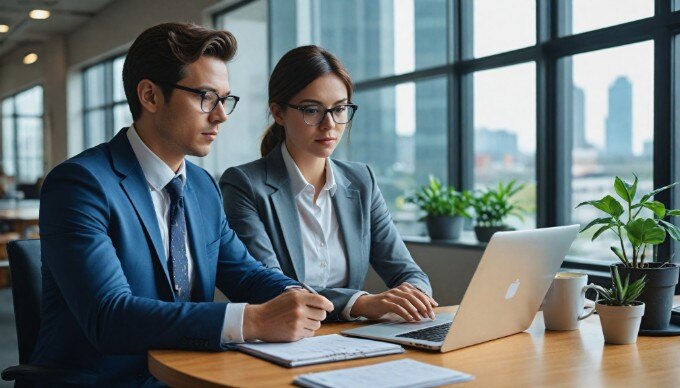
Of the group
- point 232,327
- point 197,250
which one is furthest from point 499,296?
point 197,250

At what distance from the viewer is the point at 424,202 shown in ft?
14.1

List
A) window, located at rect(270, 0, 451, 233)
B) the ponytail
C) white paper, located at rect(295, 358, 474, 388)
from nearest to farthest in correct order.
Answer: white paper, located at rect(295, 358, 474, 388)
the ponytail
window, located at rect(270, 0, 451, 233)

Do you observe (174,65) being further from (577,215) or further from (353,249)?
(577,215)

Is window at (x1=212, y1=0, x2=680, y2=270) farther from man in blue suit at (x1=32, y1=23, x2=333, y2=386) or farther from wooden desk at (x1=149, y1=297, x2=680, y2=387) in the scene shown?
man in blue suit at (x1=32, y1=23, x2=333, y2=386)

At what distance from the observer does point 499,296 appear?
5.02 ft

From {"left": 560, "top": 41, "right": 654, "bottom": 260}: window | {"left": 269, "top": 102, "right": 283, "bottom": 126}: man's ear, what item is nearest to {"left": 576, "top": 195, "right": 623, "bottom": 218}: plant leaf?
{"left": 269, "top": 102, "right": 283, "bottom": 126}: man's ear

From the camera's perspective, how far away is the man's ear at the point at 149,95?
1764mm

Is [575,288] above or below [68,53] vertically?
below

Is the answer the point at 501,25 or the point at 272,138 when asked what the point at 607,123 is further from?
the point at 272,138

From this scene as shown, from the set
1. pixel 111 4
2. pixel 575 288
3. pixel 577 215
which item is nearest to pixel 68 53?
pixel 111 4

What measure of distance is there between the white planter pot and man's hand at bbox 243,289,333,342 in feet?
1.99

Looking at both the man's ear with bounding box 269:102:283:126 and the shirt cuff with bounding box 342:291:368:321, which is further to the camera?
the man's ear with bounding box 269:102:283:126

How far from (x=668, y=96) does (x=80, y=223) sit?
2575mm

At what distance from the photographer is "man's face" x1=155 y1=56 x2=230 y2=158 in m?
1.75
